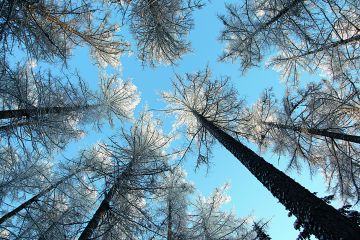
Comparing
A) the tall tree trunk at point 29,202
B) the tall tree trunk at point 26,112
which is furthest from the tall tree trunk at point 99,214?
the tall tree trunk at point 26,112

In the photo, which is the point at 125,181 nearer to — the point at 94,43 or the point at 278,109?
the point at 94,43

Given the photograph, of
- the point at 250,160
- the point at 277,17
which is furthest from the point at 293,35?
the point at 250,160

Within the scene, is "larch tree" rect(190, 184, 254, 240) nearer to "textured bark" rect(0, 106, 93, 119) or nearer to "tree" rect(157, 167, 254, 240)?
"tree" rect(157, 167, 254, 240)

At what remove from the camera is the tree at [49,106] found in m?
6.34

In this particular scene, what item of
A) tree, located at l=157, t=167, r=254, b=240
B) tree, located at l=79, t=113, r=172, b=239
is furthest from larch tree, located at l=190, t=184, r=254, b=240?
tree, located at l=79, t=113, r=172, b=239

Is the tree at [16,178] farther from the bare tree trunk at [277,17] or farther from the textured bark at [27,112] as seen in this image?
the bare tree trunk at [277,17]

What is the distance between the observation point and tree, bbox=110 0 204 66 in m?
8.35

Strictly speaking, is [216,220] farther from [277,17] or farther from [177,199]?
[277,17]

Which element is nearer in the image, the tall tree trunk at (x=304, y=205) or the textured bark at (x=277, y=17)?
the tall tree trunk at (x=304, y=205)

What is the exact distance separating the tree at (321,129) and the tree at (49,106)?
4.75 m

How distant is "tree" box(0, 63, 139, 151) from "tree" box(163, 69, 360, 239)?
6.98ft

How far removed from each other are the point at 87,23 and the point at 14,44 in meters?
2.79

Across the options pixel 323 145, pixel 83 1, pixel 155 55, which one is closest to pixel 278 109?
pixel 323 145

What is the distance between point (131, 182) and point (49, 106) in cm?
271
